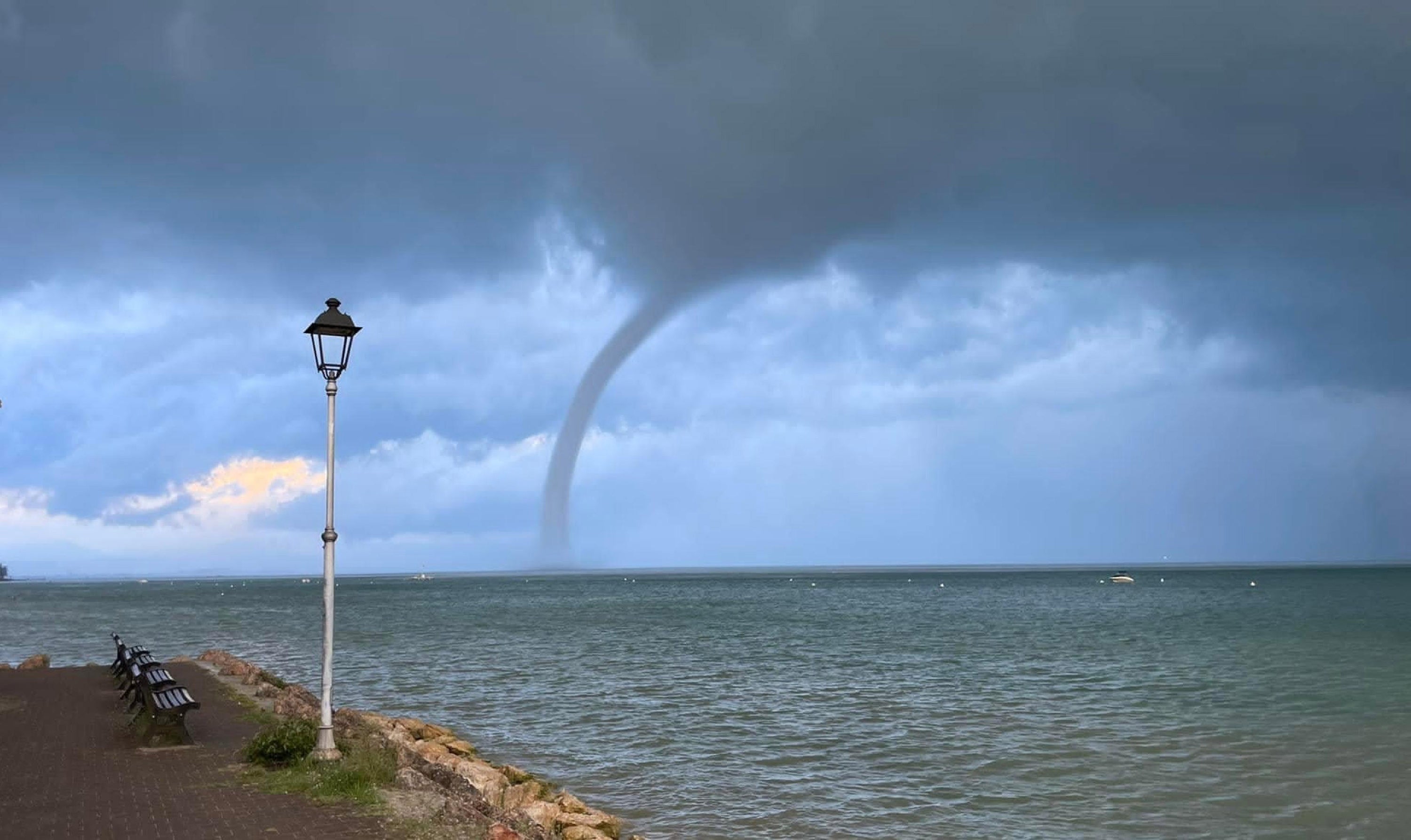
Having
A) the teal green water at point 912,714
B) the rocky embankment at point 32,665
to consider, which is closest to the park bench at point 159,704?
the teal green water at point 912,714

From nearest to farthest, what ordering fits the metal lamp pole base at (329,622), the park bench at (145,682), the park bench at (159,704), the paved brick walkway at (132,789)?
the paved brick walkway at (132,789) → the metal lamp pole base at (329,622) → the park bench at (159,704) → the park bench at (145,682)

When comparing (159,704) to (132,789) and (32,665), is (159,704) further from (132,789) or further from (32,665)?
(32,665)

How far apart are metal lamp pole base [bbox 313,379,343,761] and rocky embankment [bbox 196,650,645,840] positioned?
1109 mm

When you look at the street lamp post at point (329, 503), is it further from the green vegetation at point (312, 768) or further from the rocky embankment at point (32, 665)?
the rocky embankment at point (32, 665)

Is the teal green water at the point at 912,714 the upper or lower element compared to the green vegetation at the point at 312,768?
lower

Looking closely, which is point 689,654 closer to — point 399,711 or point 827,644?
point 827,644

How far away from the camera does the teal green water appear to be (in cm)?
1728

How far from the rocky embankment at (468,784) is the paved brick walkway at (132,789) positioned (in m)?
1.17

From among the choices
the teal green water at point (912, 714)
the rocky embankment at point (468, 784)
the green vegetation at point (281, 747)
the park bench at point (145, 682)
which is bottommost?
the teal green water at point (912, 714)

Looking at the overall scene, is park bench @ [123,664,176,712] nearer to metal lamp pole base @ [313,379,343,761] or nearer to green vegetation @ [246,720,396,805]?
green vegetation @ [246,720,396,805]

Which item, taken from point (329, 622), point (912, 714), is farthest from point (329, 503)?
point (912, 714)

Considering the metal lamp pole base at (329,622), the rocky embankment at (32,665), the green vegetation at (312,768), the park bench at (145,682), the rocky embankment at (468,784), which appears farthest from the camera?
the rocky embankment at (32,665)

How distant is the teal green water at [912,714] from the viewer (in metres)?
17.3

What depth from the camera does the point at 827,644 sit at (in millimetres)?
52719
